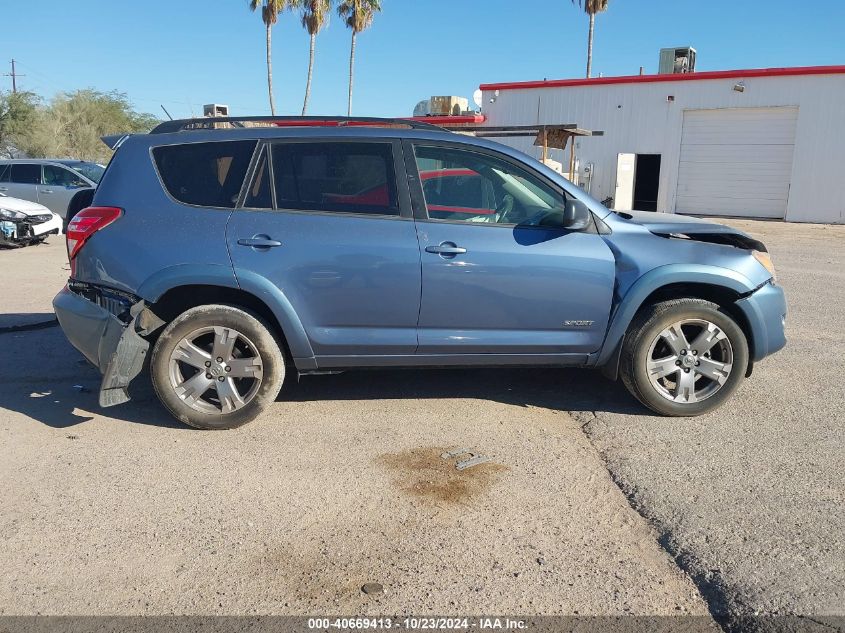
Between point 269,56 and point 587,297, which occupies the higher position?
point 269,56

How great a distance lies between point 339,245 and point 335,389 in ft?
4.61

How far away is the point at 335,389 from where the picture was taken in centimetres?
534

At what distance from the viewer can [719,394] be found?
4680 millimetres

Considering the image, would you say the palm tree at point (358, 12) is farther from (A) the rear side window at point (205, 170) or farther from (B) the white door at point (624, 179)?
(A) the rear side window at point (205, 170)

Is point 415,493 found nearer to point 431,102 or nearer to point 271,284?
point 271,284

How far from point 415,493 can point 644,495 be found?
1170 mm

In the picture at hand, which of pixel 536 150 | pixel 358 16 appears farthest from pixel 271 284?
pixel 358 16

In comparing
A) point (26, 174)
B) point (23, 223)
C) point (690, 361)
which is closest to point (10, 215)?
point (23, 223)

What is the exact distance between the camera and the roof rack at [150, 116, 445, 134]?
4783 millimetres

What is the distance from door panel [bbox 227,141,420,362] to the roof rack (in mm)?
367

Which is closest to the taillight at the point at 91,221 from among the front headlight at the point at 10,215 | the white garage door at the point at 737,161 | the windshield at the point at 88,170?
the front headlight at the point at 10,215

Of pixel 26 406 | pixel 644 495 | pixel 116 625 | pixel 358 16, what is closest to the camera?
pixel 116 625

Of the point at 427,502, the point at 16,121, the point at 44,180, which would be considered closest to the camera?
the point at 427,502

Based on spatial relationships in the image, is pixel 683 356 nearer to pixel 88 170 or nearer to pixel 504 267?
pixel 504 267
